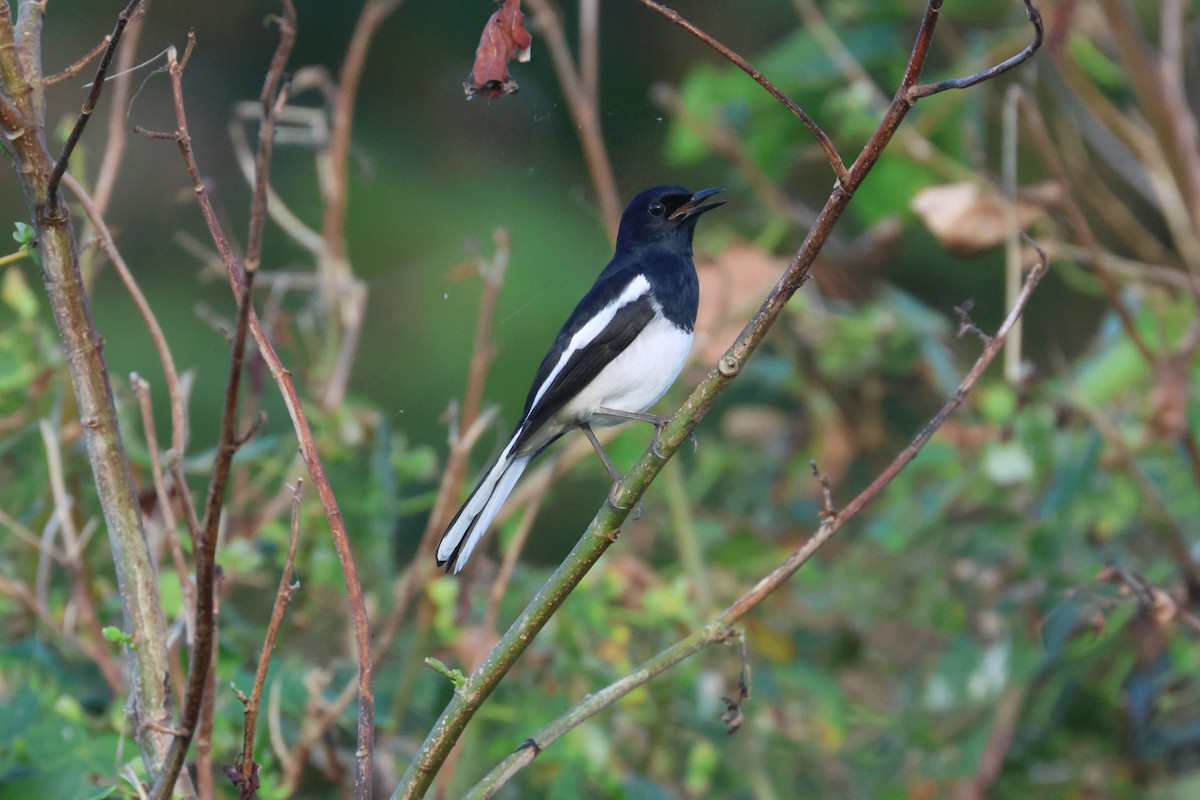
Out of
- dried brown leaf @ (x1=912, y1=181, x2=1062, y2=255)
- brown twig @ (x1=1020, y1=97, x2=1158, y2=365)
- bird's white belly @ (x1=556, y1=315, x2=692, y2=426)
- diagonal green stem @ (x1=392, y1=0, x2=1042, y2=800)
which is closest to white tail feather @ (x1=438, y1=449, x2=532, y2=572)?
bird's white belly @ (x1=556, y1=315, x2=692, y2=426)

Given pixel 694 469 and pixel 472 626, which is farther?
pixel 694 469

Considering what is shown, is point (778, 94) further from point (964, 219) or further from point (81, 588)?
point (81, 588)

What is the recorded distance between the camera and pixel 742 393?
4.13 m

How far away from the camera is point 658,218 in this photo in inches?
80.4

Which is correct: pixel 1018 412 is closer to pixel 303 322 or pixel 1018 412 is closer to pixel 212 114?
pixel 303 322

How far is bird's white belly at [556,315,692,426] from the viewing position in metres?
2.07

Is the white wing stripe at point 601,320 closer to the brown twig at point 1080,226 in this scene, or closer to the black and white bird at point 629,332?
the black and white bird at point 629,332

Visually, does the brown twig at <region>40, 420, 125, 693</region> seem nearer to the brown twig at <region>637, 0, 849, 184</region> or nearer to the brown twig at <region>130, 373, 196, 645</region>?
the brown twig at <region>130, 373, 196, 645</region>

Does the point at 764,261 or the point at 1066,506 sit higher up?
the point at 764,261

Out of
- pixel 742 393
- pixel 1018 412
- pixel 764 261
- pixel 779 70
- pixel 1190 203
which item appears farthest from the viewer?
pixel 779 70

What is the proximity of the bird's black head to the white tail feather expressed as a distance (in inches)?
16.0

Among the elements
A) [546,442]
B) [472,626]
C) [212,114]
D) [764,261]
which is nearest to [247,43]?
[212,114]

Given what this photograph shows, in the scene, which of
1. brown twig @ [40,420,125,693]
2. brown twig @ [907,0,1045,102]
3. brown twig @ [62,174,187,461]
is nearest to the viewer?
brown twig @ [907,0,1045,102]

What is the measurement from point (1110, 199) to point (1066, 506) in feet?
4.12
